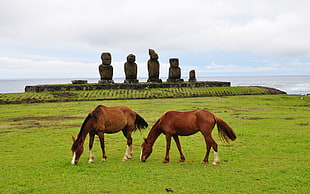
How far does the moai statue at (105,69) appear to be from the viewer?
5319cm

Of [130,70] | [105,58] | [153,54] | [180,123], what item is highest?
[153,54]

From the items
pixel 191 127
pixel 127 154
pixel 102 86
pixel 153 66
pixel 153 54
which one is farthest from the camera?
pixel 153 66

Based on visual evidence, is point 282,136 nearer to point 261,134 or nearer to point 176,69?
point 261,134

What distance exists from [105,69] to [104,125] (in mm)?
43595

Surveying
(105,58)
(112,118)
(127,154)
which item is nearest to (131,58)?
(105,58)

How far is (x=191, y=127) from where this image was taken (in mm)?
10703

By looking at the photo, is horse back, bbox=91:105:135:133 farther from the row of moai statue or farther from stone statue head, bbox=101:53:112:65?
the row of moai statue

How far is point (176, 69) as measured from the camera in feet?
Result: 193

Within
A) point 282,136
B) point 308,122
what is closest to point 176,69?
point 308,122

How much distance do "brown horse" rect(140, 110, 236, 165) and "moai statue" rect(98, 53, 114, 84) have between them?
4380 cm

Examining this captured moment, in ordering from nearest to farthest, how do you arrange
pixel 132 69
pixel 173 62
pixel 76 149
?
pixel 76 149, pixel 132 69, pixel 173 62

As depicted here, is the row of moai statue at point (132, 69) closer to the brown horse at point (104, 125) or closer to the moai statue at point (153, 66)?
the moai statue at point (153, 66)

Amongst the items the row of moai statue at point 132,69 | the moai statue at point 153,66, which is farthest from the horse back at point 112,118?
the moai statue at point 153,66

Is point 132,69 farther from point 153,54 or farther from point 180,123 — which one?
point 180,123
